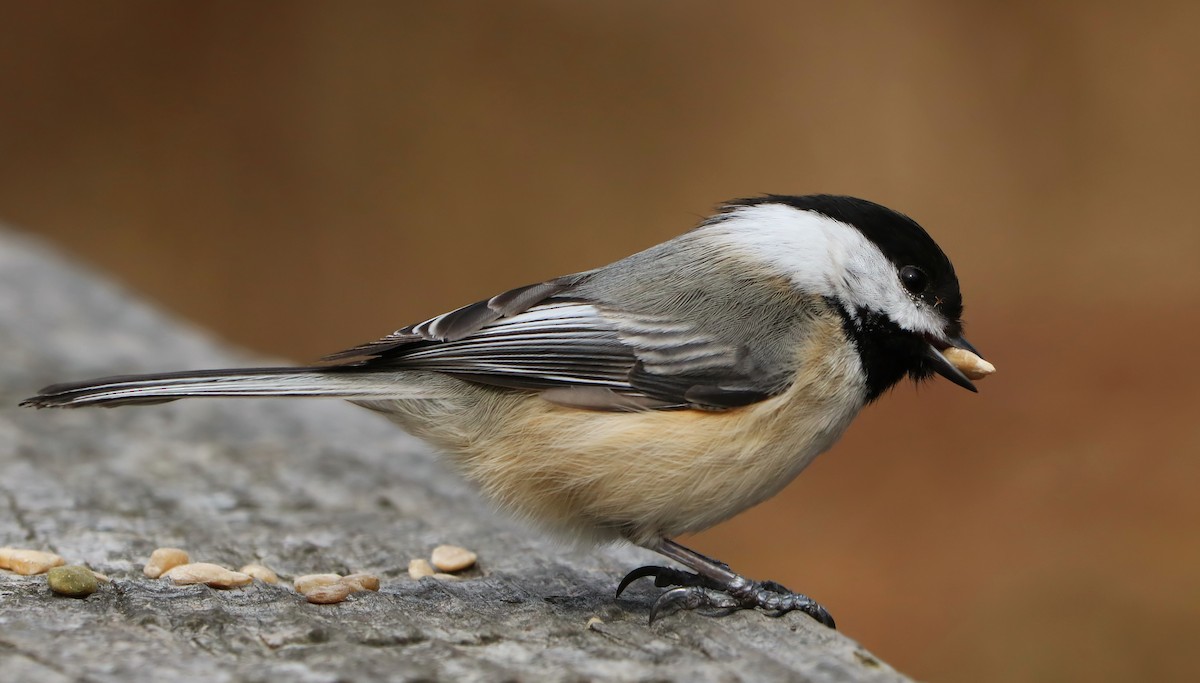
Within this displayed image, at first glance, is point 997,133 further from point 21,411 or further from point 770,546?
point 21,411

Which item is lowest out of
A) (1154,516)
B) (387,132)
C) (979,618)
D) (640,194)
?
(979,618)

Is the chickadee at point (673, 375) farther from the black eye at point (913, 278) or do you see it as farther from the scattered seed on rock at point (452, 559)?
the scattered seed on rock at point (452, 559)

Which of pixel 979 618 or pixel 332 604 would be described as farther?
pixel 979 618

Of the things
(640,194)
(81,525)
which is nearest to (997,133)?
(640,194)

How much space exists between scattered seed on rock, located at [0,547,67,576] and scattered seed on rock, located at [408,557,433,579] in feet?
2.01

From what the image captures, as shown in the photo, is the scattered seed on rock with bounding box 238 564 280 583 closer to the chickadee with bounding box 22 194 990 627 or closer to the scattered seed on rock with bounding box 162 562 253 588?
the scattered seed on rock with bounding box 162 562 253 588

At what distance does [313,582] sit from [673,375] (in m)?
0.73

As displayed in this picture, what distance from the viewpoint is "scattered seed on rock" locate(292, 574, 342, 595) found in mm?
1884

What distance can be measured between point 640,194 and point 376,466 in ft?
13.6

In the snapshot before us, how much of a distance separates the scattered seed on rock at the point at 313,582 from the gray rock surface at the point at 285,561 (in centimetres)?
3

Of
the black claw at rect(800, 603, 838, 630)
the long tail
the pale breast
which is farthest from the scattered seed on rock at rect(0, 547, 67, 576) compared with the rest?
the black claw at rect(800, 603, 838, 630)

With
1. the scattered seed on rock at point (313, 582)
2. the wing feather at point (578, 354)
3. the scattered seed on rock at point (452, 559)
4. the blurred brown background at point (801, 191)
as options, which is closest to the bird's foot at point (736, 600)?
the wing feather at point (578, 354)

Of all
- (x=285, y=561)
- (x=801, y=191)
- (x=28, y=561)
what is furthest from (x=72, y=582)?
(x=801, y=191)

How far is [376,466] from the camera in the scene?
2949 millimetres
